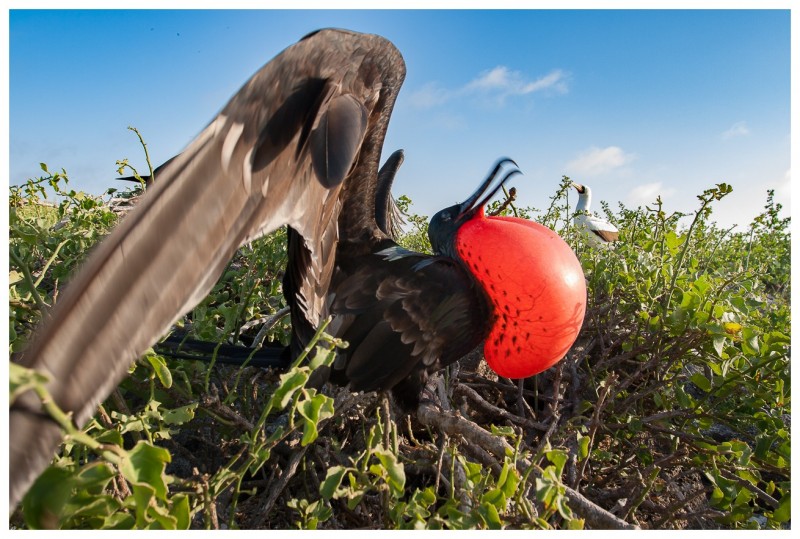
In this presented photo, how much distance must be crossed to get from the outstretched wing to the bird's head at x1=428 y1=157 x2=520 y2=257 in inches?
22.1

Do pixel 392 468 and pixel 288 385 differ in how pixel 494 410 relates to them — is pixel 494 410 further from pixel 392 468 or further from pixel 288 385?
pixel 288 385

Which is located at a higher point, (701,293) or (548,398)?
(701,293)

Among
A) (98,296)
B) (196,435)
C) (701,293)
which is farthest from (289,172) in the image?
(701,293)

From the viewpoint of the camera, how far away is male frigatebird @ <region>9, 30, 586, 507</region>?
0.59 meters

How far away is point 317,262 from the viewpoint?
1356 millimetres

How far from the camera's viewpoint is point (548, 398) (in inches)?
64.5

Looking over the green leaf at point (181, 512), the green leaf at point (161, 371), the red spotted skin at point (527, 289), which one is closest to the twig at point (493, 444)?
the red spotted skin at point (527, 289)

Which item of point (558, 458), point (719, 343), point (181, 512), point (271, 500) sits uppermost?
point (719, 343)

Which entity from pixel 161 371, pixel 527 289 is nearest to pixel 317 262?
pixel 161 371

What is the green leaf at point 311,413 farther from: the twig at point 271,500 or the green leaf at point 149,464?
the twig at point 271,500

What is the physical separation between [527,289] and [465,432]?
427 millimetres

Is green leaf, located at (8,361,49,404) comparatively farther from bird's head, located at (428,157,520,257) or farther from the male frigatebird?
bird's head, located at (428,157,520,257)

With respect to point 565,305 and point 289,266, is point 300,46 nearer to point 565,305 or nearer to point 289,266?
point 289,266

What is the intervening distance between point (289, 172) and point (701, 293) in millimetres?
1238
